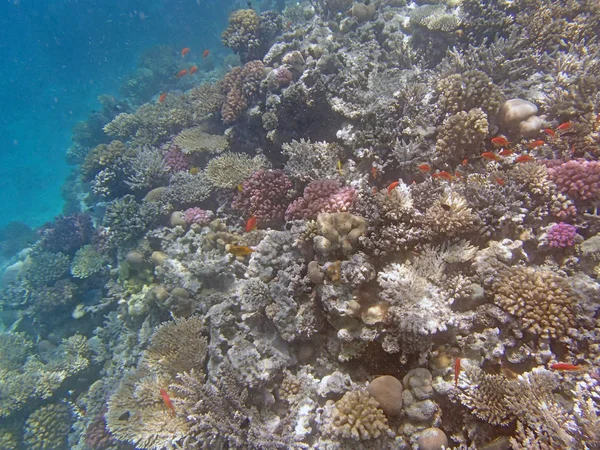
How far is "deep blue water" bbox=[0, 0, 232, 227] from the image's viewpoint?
1172 inches

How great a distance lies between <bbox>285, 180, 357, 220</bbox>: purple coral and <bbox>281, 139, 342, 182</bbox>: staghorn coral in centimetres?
61

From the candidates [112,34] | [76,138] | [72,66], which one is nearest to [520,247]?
[76,138]

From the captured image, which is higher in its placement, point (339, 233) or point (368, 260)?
point (339, 233)

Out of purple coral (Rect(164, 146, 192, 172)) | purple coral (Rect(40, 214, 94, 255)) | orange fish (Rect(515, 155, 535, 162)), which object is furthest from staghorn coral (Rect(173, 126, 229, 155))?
orange fish (Rect(515, 155, 535, 162))

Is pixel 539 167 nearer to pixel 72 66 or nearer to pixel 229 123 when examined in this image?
pixel 229 123

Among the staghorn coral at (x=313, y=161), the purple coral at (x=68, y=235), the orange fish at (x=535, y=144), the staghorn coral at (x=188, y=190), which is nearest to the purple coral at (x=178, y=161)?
the staghorn coral at (x=188, y=190)

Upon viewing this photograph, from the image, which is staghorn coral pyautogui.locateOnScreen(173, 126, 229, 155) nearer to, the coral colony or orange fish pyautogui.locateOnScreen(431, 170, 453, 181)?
the coral colony

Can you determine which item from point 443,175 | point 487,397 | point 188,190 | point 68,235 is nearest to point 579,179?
point 443,175

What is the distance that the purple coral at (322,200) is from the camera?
5.08m

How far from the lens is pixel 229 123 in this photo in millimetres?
9062

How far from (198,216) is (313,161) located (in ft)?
11.0

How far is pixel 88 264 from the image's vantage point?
32.8ft

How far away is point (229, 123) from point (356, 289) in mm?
6962

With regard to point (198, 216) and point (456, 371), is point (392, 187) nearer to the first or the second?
point (456, 371)
